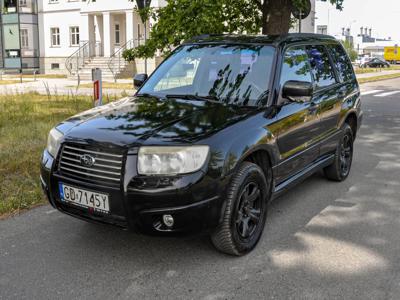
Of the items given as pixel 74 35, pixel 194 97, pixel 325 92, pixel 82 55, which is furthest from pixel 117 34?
pixel 194 97

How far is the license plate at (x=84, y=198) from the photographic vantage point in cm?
362

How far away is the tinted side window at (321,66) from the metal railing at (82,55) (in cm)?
2927

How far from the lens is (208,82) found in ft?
15.9

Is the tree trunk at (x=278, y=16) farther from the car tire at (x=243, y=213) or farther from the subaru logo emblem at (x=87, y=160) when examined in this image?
the subaru logo emblem at (x=87, y=160)

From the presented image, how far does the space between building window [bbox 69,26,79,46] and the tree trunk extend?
3102 centimetres

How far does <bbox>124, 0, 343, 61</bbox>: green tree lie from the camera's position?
33.3 feet

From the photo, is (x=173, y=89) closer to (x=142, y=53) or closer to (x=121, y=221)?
(x=121, y=221)

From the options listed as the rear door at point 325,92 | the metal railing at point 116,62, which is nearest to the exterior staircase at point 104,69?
the metal railing at point 116,62

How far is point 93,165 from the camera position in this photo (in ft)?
12.0

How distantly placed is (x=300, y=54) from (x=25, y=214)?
11.0 ft

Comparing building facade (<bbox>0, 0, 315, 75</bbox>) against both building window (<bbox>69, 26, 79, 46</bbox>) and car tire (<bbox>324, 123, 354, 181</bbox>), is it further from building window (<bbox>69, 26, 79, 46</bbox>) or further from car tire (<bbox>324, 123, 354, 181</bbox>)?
car tire (<bbox>324, 123, 354, 181</bbox>)

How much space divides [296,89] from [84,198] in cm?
216

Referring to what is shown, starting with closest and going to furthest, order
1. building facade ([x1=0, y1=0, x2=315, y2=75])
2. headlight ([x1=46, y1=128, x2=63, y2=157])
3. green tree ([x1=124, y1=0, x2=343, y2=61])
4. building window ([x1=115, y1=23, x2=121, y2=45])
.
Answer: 1. headlight ([x1=46, y1=128, x2=63, y2=157])
2. green tree ([x1=124, y1=0, x2=343, y2=61])
3. building facade ([x1=0, y1=0, x2=315, y2=75])
4. building window ([x1=115, y1=23, x2=121, y2=45])

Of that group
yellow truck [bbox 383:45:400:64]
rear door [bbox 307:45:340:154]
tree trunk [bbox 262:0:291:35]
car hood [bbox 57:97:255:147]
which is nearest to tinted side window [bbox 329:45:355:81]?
rear door [bbox 307:45:340:154]
